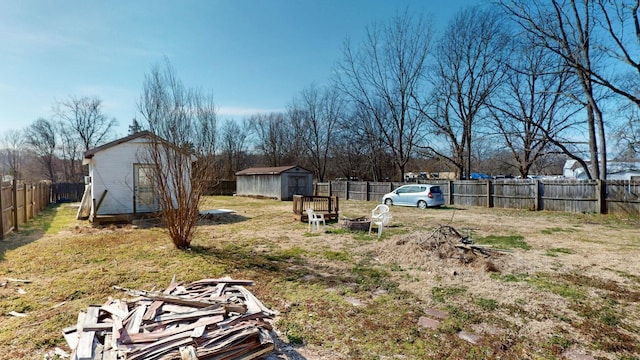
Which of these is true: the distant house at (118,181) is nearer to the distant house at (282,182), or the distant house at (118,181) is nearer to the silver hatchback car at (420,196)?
the distant house at (282,182)

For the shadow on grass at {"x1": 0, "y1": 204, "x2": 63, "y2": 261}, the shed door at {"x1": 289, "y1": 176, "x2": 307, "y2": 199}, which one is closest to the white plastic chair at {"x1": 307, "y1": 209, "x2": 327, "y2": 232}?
the shadow on grass at {"x1": 0, "y1": 204, "x2": 63, "y2": 261}

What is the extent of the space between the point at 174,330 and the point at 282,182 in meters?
20.3

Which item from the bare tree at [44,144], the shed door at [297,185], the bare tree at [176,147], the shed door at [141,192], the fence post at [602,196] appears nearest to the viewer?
the bare tree at [176,147]

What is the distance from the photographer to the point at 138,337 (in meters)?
2.68

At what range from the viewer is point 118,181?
11352 millimetres

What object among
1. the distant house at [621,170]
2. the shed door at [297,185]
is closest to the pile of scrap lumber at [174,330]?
the shed door at [297,185]

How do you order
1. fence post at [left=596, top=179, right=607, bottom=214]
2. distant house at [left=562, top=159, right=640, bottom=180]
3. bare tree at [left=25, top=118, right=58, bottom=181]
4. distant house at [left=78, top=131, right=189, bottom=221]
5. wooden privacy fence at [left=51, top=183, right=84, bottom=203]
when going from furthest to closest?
bare tree at [left=25, top=118, right=58, bottom=181], distant house at [left=562, top=159, right=640, bottom=180], wooden privacy fence at [left=51, top=183, right=84, bottom=203], fence post at [left=596, top=179, right=607, bottom=214], distant house at [left=78, top=131, right=189, bottom=221]

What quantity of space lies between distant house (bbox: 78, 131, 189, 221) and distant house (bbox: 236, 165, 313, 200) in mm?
11720

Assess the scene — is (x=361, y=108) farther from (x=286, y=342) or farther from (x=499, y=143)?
(x=286, y=342)

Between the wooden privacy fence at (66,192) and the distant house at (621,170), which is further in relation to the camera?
the distant house at (621,170)

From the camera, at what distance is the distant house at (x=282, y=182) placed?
23.0 meters

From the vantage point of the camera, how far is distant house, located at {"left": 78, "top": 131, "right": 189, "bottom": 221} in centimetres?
1100

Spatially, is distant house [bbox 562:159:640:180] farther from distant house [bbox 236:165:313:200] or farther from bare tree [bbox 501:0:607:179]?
distant house [bbox 236:165:313:200]

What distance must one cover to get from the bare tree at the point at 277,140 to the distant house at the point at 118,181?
25527mm
